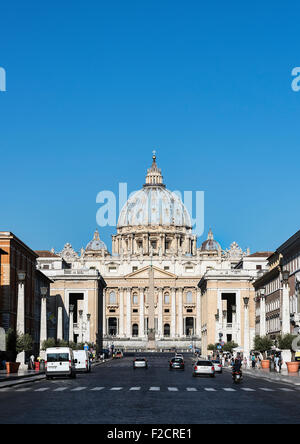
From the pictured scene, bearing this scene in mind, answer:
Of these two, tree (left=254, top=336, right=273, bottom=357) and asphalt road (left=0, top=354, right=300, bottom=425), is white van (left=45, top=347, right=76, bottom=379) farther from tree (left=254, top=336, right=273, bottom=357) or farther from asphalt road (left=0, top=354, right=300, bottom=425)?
tree (left=254, top=336, right=273, bottom=357)

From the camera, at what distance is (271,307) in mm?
111000

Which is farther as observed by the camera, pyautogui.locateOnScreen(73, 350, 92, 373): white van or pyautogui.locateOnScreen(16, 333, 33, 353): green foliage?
pyautogui.locateOnScreen(16, 333, 33, 353): green foliage

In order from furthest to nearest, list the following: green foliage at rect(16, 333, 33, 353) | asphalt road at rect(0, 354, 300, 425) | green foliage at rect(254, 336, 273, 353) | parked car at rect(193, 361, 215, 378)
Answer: green foliage at rect(254, 336, 273, 353)
green foliage at rect(16, 333, 33, 353)
parked car at rect(193, 361, 215, 378)
asphalt road at rect(0, 354, 300, 425)

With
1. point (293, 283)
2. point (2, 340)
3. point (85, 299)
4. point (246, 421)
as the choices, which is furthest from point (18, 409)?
point (85, 299)

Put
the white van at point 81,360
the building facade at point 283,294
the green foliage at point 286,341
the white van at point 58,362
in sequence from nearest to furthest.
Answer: the white van at point 58,362 → the green foliage at point 286,341 → the building facade at point 283,294 → the white van at point 81,360

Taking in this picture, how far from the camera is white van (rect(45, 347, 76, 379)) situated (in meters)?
55.5

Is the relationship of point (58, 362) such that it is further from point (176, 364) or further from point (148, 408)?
point (176, 364)

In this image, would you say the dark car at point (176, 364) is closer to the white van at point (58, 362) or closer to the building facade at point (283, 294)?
the building facade at point (283, 294)

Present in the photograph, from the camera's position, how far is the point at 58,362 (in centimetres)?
5669

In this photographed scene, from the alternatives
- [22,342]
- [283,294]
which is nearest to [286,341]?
[283,294]

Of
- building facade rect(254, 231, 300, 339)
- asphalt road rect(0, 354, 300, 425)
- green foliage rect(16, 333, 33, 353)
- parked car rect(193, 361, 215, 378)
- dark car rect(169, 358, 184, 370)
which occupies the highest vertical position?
building facade rect(254, 231, 300, 339)

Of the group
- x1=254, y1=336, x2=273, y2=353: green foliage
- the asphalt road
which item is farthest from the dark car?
the asphalt road

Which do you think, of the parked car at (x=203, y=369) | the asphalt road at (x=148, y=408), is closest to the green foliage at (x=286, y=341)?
the parked car at (x=203, y=369)

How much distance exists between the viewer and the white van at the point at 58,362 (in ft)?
182
